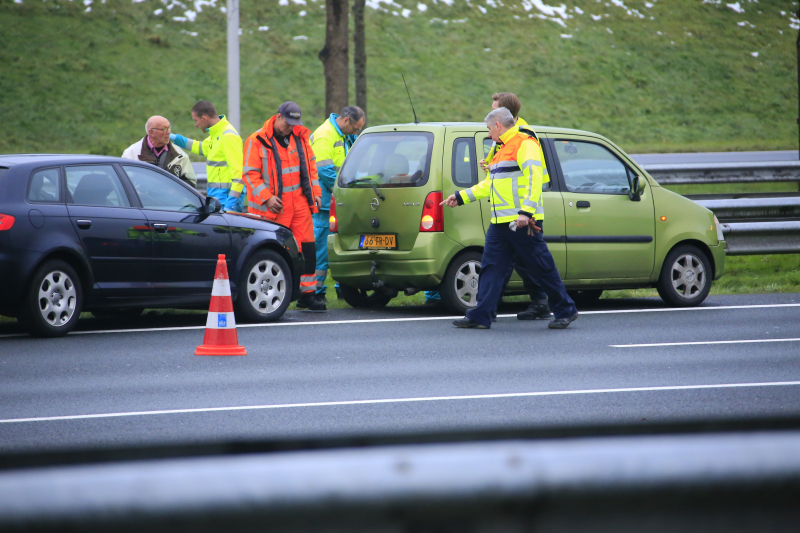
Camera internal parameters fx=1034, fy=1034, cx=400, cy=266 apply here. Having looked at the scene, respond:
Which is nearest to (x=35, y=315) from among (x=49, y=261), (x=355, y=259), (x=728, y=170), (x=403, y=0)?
(x=49, y=261)

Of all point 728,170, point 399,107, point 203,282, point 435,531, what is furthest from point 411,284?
point 399,107

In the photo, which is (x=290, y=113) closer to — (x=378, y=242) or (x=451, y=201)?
(x=378, y=242)

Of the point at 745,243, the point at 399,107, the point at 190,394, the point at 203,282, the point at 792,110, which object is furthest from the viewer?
the point at 792,110

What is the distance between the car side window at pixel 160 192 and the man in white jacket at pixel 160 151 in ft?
4.20

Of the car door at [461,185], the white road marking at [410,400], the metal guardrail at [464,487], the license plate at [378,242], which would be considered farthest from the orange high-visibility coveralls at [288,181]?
the metal guardrail at [464,487]

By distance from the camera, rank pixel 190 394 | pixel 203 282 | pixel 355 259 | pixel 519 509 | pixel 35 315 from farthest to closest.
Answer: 1. pixel 355 259
2. pixel 203 282
3. pixel 35 315
4. pixel 190 394
5. pixel 519 509

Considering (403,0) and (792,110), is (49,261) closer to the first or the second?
(792,110)

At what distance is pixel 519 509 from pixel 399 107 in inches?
1623

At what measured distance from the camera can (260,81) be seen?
139 feet

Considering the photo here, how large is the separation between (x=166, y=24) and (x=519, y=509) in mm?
48441

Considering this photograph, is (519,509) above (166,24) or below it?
below

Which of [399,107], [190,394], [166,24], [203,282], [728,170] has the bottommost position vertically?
[190,394]

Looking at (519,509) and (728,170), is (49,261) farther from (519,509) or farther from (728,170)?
(728,170)

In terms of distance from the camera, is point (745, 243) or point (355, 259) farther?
point (745, 243)
